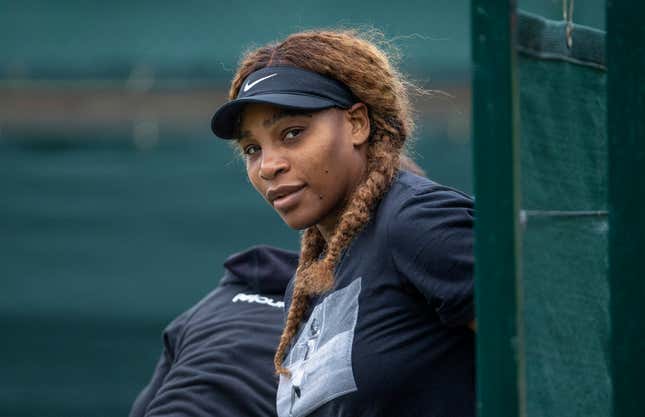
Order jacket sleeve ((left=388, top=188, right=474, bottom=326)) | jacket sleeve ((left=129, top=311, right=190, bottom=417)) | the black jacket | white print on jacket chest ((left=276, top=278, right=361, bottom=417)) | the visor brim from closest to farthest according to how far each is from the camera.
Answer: jacket sleeve ((left=388, top=188, right=474, bottom=326)), white print on jacket chest ((left=276, top=278, right=361, bottom=417)), the visor brim, the black jacket, jacket sleeve ((left=129, top=311, right=190, bottom=417))

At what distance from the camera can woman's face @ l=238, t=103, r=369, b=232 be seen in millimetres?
1763

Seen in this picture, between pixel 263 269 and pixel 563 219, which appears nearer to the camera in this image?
pixel 563 219

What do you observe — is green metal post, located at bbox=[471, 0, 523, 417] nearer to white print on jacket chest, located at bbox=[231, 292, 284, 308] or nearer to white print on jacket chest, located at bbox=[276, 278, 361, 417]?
white print on jacket chest, located at bbox=[276, 278, 361, 417]

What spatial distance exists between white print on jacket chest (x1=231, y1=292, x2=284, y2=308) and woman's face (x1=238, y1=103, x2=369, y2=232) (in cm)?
77

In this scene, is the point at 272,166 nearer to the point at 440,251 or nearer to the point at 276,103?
the point at 276,103

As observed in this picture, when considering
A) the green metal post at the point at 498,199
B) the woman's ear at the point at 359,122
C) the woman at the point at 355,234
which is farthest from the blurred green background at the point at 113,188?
the green metal post at the point at 498,199

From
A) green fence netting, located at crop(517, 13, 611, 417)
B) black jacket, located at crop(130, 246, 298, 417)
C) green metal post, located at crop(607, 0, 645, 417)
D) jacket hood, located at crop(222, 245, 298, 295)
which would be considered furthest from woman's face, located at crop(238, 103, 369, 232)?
jacket hood, located at crop(222, 245, 298, 295)

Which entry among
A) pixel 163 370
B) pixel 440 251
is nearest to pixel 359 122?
pixel 440 251

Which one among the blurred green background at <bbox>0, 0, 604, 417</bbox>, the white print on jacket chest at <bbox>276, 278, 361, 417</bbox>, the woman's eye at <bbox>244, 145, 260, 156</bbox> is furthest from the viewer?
the blurred green background at <bbox>0, 0, 604, 417</bbox>

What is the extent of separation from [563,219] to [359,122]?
0.54 meters

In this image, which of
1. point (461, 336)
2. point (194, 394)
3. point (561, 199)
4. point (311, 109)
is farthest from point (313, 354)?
point (194, 394)

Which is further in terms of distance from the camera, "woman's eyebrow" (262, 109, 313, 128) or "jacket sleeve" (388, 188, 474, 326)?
"woman's eyebrow" (262, 109, 313, 128)

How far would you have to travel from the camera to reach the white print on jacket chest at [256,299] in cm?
256

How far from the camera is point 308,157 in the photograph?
1.76m
